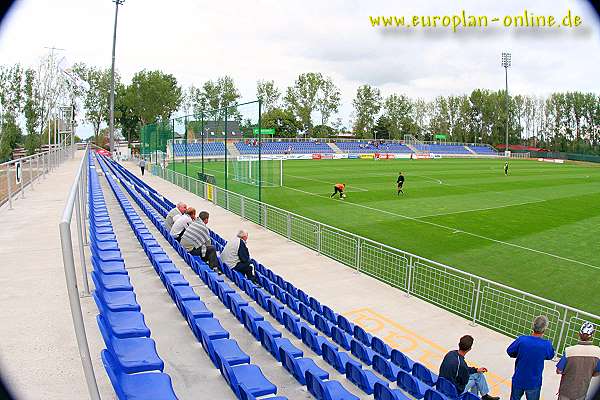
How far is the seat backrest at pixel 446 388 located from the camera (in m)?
5.04

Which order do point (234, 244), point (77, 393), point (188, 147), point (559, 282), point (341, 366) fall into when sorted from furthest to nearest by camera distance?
point (188, 147)
point (559, 282)
point (234, 244)
point (341, 366)
point (77, 393)

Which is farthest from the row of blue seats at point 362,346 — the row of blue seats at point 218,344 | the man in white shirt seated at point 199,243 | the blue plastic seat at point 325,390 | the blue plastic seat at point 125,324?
the blue plastic seat at point 125,324

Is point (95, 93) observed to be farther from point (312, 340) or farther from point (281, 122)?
→ point (312, 340)

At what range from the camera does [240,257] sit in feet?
29.9

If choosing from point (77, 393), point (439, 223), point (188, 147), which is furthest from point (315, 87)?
point (77, 393)

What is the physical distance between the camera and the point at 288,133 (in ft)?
333

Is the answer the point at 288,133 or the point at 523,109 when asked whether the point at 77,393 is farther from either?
the point at 523,109

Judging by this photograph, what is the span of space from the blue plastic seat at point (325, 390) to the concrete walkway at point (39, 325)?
201cm

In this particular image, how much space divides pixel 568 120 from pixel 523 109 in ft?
34.8

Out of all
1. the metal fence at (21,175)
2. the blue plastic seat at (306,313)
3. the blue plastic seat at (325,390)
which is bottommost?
the blue plastic seat at (306,313)

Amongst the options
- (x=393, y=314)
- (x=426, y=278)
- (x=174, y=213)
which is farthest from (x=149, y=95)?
(x=393, y=314)

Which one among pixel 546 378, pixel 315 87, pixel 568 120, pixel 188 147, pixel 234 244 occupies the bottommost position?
pixel 546 378

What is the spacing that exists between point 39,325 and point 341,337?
4.16m

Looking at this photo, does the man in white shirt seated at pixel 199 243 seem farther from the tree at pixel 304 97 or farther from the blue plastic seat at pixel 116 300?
the tree at pixel 304 97
